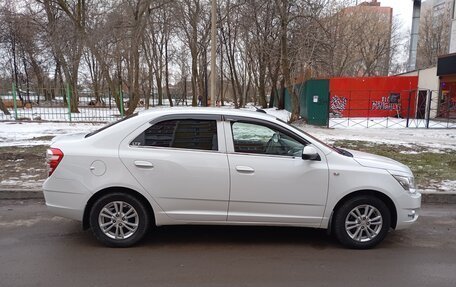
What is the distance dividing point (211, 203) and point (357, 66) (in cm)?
4658

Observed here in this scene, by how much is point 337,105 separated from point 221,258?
21.8 m

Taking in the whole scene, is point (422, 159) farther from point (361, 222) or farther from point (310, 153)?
point (310, 153)

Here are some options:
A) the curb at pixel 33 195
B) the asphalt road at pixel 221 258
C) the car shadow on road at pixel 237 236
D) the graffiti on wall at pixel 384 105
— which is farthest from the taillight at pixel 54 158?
the graffiti on wall at pixel 384 105

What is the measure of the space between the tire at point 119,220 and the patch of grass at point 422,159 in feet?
17.4

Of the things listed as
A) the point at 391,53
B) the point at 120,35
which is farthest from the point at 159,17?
the point at 391,53

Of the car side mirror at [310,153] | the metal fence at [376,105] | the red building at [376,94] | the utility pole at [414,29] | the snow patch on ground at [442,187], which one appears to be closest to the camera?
the car side mirror at [310,153]

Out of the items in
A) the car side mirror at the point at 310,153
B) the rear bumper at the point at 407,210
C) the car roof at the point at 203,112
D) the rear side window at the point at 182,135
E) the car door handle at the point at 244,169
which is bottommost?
the rear bumper at the point at 407,210

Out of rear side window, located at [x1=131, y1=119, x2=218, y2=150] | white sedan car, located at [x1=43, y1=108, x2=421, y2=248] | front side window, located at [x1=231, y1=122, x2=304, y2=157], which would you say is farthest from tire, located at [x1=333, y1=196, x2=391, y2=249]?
rear side window, located at [x1=131, y1=119, x2=218, y2=150]

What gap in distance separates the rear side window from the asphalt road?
3.91 ft

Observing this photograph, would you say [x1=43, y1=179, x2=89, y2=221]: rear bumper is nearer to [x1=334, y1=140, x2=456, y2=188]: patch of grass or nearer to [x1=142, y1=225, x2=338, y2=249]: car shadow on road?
[x1=142, y1=225, x2=338, y2=249]: car shadow on road

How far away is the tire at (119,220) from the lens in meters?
4.17

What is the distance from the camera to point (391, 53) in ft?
150

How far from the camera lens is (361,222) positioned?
4340 mm

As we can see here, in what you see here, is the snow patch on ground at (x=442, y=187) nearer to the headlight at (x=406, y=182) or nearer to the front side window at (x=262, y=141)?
the headlight at (x=406, y=182)
